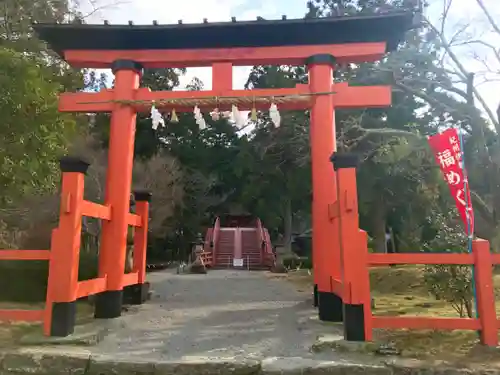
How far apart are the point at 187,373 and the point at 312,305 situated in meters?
4.46

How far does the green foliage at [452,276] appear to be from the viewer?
18.6 ft

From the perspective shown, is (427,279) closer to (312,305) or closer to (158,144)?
(312,305)

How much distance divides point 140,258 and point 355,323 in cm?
527

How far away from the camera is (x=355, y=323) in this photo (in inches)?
196

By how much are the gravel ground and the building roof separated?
4.94m

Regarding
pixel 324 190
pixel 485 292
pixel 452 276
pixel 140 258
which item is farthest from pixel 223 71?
pixel 485 292

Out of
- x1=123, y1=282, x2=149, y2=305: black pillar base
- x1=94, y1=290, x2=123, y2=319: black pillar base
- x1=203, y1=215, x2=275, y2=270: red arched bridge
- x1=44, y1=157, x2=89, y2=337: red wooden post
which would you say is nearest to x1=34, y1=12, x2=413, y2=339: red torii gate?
x1=94, y1=290, x2=123, y2=319: black pillar base

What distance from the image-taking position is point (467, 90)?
1090cm

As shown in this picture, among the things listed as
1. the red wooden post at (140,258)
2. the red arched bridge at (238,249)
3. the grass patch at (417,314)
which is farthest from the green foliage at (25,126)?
the red arched bridge at (238,249)

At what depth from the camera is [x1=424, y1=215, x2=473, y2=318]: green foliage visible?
5.67 m

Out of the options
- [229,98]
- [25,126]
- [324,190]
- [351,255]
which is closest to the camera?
[351,255]

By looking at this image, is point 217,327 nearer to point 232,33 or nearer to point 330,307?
point 330,307

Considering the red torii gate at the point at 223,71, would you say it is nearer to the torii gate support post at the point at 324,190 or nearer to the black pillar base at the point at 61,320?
the torii gate support post at the point at 324,190

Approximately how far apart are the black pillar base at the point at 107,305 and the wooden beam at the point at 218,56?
4207mm
